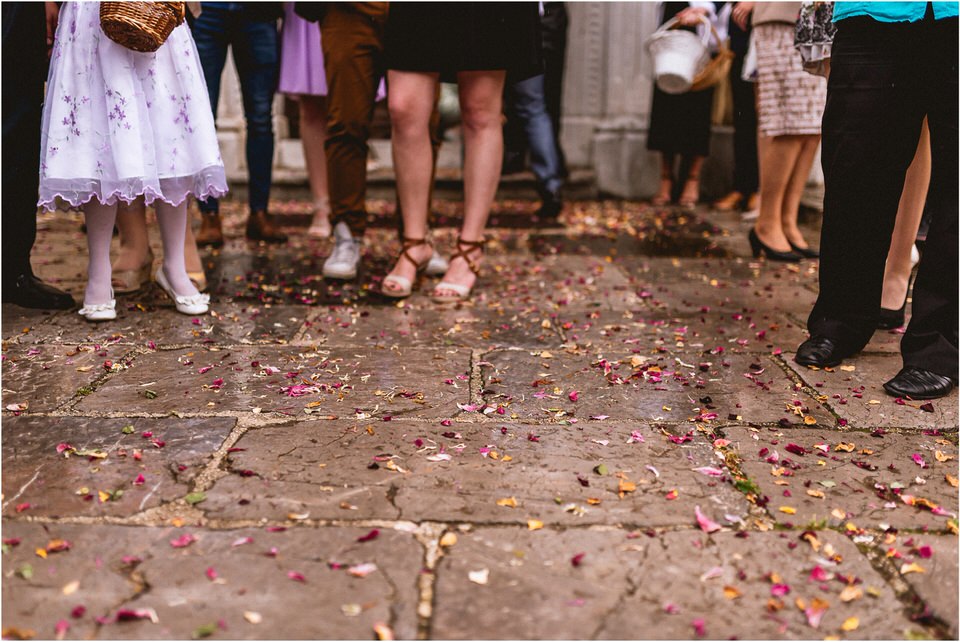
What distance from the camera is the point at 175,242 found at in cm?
320

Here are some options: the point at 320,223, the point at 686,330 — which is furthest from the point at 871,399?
the point at 320,223

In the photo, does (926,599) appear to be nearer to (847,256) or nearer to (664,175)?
(847,256)

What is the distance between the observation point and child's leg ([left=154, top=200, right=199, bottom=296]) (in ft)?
10.4

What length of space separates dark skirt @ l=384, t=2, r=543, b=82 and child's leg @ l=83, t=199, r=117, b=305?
1.13 metres

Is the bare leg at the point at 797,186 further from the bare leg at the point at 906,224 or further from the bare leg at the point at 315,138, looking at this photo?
the bare leg at the point at 315,138

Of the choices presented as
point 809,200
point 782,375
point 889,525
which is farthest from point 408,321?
point 809,200

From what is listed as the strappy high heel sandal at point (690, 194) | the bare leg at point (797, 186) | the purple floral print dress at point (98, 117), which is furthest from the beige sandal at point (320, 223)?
the strappy high heel sandal at point (690, 194)

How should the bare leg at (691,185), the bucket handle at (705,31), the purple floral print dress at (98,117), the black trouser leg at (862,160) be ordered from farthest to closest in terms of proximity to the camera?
the bare leg at (691,185) < the bucket handle at (705,31) < the purple floral print dress at (98,117) < the black trouser leg at (862,160)

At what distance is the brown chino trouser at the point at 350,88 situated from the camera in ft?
11.5

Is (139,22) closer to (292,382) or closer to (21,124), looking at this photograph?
(21,124)

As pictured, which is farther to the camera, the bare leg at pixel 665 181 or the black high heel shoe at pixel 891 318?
the bare leg at pixel 665 181

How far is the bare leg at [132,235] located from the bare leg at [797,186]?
289 centimetres

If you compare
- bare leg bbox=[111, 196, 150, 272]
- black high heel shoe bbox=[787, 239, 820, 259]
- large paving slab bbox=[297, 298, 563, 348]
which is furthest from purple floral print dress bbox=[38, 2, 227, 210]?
black high heel shoe bbox=[787, 239, 820, 259]

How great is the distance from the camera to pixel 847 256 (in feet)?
8.77
